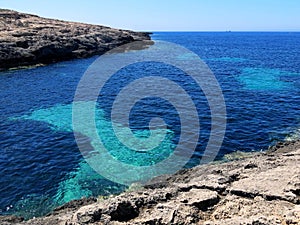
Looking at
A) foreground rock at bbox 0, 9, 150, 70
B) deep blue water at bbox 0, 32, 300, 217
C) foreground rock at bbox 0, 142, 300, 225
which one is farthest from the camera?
foreground rock at bbox 0, 9, 150, 70

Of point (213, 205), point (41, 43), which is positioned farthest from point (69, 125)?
point (41, 43)

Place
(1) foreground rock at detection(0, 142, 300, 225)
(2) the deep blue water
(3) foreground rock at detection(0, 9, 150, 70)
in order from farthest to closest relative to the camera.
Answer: (3) foreground rock at detection(0, 9, 150, 70)
(2) the deep blue water
(1) foreground rock at detection(0, 142, 300, 225)

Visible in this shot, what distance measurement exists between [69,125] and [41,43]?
55813mm

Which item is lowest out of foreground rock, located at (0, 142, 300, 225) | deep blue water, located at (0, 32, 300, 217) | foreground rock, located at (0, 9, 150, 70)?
deep blue water, located at (0, 32, 300, 217)

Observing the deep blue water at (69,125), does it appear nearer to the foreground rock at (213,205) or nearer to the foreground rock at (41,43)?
the foreground rock at (213,205)

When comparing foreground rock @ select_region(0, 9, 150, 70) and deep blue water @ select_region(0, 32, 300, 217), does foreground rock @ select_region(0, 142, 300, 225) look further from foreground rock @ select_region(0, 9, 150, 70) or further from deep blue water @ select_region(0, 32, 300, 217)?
foreground rock @ select_region(0, 9, 150, 70)

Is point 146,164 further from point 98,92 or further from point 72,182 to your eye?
point 98,92

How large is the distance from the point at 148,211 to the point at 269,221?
4612mm

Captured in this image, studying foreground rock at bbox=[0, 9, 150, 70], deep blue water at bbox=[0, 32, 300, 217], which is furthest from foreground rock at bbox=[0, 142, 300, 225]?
foreground rock at bbox=[0, 9, 150, 70]

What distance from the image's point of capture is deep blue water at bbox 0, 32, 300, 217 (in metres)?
22.5

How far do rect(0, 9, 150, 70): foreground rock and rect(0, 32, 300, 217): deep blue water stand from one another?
976 centimetres

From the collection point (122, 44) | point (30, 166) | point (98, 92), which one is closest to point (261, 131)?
point (30, 166)

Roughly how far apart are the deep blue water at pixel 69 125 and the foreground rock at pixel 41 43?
32.0ft

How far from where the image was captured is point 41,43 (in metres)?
83.2
